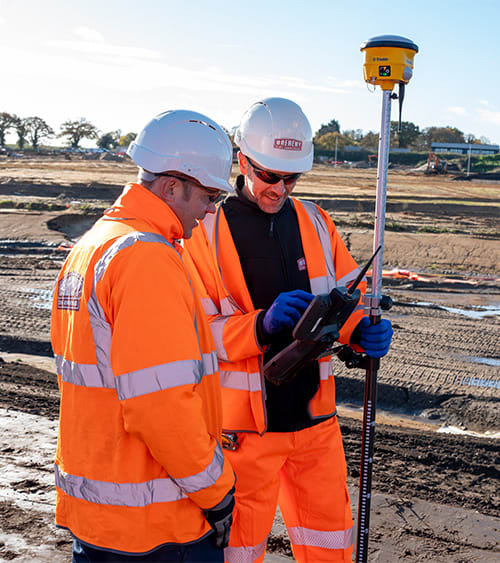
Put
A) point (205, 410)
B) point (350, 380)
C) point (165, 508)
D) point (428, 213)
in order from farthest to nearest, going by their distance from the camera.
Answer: point (428, 213), point (350, 380), point (205, 410), point (165, 508)

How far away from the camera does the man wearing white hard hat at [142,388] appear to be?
5.89ft

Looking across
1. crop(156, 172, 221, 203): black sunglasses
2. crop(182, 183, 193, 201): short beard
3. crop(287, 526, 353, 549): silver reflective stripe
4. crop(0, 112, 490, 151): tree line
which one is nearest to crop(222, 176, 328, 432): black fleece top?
crop(287, 526, 353, 549): silver reflective stripe

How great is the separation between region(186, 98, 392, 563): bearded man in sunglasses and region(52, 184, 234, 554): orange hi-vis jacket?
69 centimetres

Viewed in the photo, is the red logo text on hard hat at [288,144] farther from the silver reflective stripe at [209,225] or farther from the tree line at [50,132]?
the tree line at [50,132]

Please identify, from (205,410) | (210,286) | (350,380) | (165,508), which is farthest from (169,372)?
(350,380)

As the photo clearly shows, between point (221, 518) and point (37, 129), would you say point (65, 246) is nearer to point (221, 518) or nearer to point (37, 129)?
point (221, 518)

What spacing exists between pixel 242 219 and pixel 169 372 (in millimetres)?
1281

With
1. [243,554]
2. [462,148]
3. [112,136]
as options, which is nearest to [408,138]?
[462,148]

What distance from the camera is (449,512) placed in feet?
12.7

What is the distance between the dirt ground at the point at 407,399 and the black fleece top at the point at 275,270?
3.73ft

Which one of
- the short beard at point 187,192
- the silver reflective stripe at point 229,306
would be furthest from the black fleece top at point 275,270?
the short beard at point 187,192

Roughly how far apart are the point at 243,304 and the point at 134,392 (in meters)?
1.11

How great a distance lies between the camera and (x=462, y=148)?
3046 inches

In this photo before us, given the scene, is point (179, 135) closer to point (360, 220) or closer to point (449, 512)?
point (449, 512)
